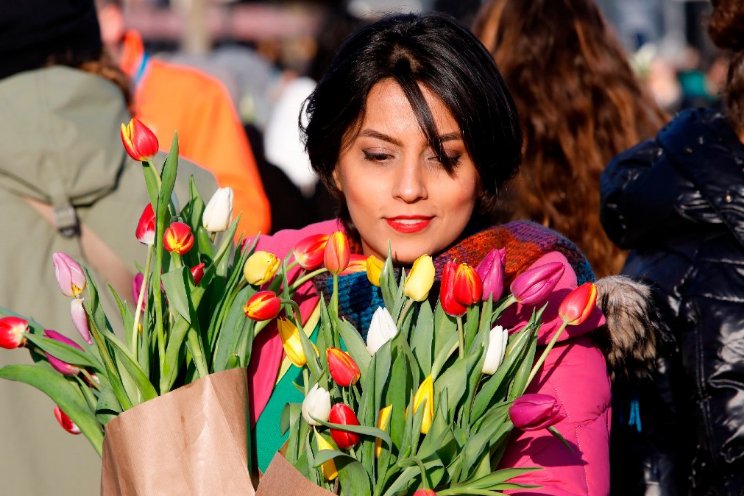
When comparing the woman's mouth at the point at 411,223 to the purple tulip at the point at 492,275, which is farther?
the woman's mouth at the point at 411,223

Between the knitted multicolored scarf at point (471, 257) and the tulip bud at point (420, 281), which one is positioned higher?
the tulip bud at point (420, 281)

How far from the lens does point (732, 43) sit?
2.85 metres

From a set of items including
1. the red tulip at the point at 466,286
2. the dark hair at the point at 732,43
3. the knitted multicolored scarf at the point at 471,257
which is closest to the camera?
the red tulip at the point at 466,286

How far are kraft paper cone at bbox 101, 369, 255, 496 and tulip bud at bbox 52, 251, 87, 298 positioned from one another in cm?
25

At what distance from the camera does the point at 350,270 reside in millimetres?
2330

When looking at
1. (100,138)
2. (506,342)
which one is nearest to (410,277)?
(506,342)

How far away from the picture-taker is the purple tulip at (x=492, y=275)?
78.5 inches

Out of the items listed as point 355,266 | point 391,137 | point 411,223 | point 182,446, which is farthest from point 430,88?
point 182,446

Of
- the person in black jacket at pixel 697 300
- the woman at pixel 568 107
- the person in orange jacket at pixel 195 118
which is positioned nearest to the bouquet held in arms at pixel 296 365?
the person in black jacket at pixel 697 300

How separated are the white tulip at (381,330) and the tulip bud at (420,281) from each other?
0.19 ft

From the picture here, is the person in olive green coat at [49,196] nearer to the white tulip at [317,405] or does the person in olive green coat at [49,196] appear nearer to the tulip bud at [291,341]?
the tulip bud at [291,341]

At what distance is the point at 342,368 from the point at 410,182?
0.46 metres

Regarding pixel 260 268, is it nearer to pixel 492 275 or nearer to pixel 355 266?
pixel 355 266

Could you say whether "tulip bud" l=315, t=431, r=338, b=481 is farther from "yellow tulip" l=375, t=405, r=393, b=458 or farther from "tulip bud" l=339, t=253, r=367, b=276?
"tulip bud" l=339, t=253, r=367, b=276
